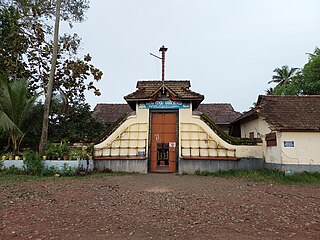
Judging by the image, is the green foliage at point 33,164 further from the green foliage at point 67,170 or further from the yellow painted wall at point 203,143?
the yellow painted wall at point 203,143

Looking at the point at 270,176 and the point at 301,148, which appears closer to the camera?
the point at 270,176

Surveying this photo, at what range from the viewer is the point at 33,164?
424 inches

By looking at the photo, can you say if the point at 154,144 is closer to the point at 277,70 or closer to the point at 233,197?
the point at 233,197

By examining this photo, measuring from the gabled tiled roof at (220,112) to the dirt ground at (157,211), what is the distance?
1403 cm

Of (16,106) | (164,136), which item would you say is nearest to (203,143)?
(164,136)

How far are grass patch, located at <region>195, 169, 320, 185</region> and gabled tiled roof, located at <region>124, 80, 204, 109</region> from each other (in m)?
3.59

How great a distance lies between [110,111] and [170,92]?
1276 centimetres

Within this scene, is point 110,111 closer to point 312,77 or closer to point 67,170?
point 67,170

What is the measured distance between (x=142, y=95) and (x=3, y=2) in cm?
953

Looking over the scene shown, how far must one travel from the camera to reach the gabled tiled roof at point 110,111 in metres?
23.1

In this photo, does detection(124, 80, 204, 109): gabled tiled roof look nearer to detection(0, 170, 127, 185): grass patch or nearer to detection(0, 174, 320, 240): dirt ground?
detection(0, 170, 127, 185): grass patch

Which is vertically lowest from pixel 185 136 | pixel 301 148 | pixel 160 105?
pixel 301 148

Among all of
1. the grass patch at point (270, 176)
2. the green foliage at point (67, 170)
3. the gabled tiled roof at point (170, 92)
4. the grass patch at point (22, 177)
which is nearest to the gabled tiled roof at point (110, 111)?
the gabled tiled roof at point (170, 92)

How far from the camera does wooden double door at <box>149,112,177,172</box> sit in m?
12.7
